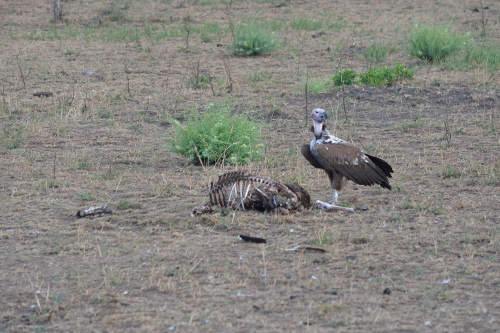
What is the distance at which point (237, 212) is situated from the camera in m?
6.17

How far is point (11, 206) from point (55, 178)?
976 millimetres

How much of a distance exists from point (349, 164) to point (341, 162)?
0.25 ft

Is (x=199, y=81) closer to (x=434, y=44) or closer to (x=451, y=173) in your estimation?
(x=434, y=44)

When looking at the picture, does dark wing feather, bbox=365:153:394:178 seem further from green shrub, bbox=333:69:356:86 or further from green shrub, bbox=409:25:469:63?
green shrub, bbox=409:25:469:63

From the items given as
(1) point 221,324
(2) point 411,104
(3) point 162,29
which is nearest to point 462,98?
(2) point 411,104

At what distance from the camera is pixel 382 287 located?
4.57m

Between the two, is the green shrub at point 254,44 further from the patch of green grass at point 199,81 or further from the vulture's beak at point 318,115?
the vulture's beak at point 318,115

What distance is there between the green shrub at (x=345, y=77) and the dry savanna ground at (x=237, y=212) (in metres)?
0.19

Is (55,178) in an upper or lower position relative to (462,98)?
lower

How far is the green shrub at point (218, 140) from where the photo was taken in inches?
308

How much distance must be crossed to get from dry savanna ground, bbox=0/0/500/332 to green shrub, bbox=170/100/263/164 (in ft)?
0.64

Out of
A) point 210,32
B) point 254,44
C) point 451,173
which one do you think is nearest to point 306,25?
point 210,32

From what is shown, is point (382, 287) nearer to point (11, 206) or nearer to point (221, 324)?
point (221, 324)

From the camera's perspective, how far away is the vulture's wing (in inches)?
246
